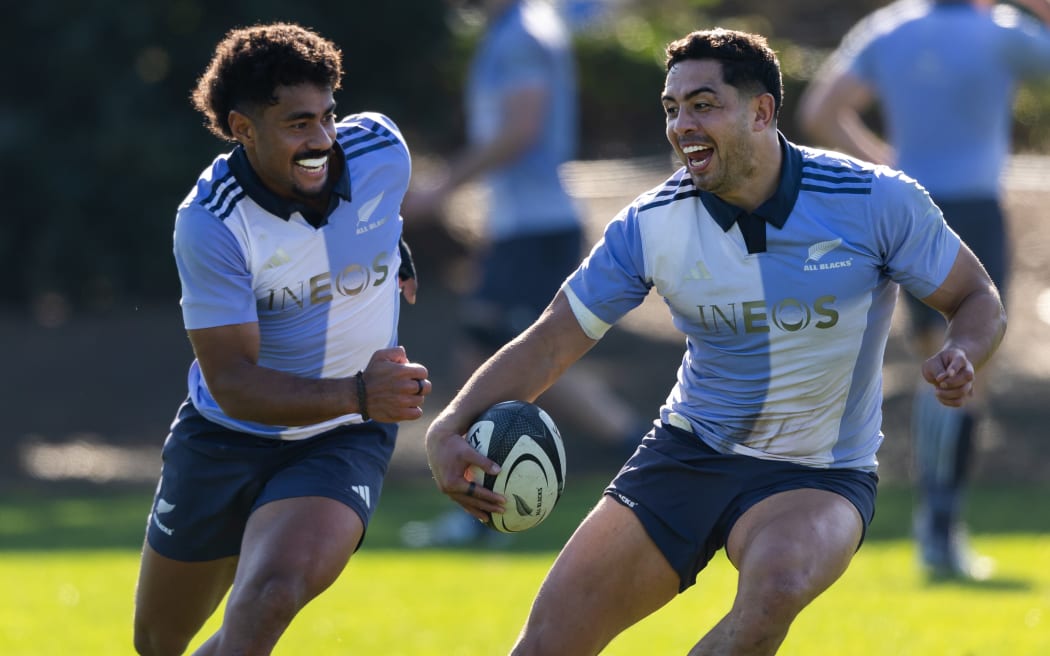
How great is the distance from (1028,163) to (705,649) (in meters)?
16.2

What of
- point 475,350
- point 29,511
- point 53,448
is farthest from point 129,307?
point 475,350

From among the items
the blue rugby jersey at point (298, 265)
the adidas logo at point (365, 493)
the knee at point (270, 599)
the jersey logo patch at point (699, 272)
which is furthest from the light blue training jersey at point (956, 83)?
the knee at point (270, 599)

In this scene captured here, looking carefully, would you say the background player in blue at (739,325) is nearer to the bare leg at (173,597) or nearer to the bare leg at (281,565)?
the bare leg at (281,565)

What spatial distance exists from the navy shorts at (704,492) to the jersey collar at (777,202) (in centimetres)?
77

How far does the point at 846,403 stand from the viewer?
5.46 meters

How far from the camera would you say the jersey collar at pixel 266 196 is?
18.8 feet

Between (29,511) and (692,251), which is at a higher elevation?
(692,251)

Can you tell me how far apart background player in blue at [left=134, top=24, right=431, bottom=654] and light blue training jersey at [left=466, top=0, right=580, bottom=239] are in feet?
12.3

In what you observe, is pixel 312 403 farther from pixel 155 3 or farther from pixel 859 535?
pixel 155 3

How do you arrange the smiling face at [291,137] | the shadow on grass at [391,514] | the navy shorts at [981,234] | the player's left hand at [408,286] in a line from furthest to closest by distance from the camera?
the shadow on grass at [391,514] < the navy shorts at [981,234] < the player's left hand at [408,286] < the smiling face at [291,137]

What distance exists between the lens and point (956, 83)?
9047 mm

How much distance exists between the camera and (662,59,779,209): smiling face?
5.27 m

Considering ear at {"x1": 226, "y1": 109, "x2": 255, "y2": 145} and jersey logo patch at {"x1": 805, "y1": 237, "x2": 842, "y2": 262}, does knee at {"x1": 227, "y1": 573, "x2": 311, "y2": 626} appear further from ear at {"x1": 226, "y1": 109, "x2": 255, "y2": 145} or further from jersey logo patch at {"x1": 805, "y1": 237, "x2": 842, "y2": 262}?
jersey logo patch at {"x1": 805, "y1": 237, "x2": 842, "y2": 262}

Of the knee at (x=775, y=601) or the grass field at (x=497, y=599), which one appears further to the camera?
the grass field at (x=497, y=599)
